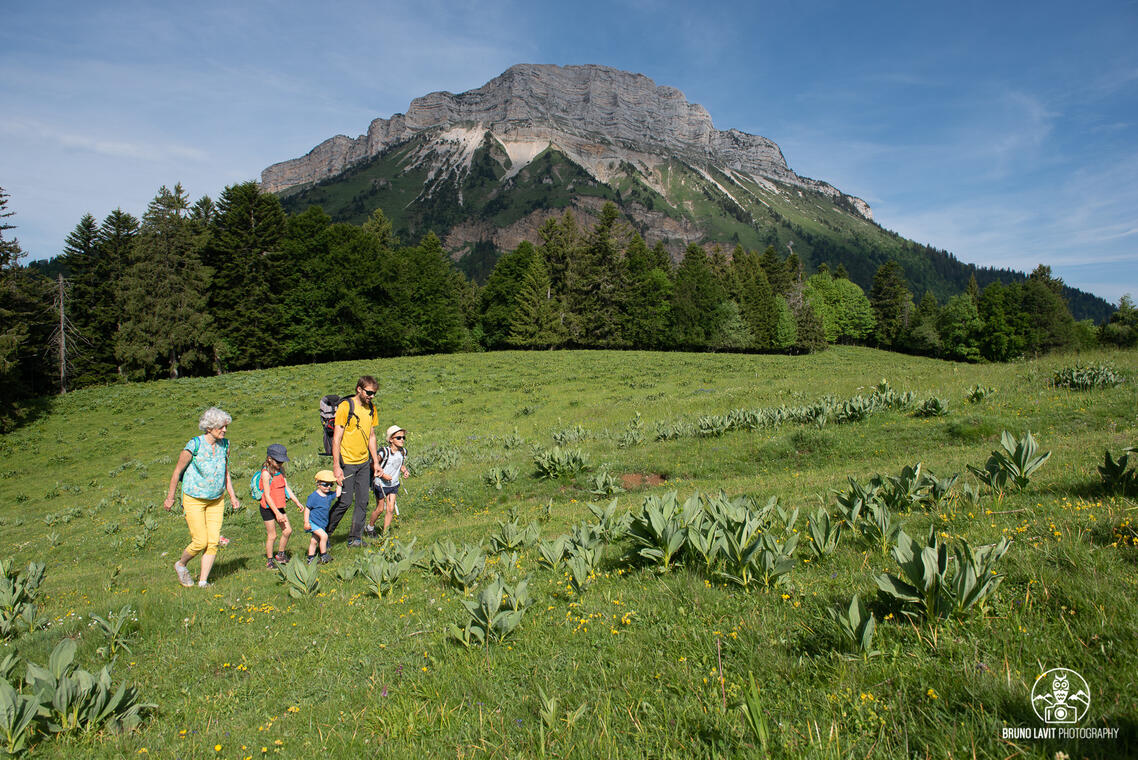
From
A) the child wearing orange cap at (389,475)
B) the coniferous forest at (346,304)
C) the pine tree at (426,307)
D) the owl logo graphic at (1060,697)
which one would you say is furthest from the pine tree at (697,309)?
the owl logo graphic at (1060,697)

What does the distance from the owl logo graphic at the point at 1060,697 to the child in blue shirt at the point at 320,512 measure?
365 inches

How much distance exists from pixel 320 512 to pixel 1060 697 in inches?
388

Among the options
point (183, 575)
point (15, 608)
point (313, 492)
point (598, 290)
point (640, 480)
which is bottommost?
point (183, 575)

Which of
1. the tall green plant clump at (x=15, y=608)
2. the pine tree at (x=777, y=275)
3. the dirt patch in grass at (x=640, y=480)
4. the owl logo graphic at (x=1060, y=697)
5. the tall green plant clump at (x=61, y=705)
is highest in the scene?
the pine tree at (x=777, y=275)

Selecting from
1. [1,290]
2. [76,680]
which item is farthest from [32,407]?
[76,680]

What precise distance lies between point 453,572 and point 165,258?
53022mm

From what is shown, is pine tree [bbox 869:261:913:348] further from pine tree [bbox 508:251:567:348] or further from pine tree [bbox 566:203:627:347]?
pine tree [bbox 508:251:567:348]

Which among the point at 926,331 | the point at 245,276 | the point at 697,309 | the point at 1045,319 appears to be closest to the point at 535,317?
the point at 697,309

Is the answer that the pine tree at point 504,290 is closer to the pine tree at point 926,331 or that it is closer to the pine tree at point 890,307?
the pine tree at point 926,331

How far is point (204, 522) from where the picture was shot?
8.21 meters

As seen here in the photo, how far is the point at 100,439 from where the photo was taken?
27156 mm

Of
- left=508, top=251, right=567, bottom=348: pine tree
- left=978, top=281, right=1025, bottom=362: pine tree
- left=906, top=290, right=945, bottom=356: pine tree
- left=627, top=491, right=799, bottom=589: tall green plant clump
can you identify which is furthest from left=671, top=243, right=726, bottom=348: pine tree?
left=627, top=491, right=799, bottom=589: tall green plant clump

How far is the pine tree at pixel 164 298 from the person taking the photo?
43562mm

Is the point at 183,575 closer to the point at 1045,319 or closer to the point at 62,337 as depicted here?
the point at 62,337
